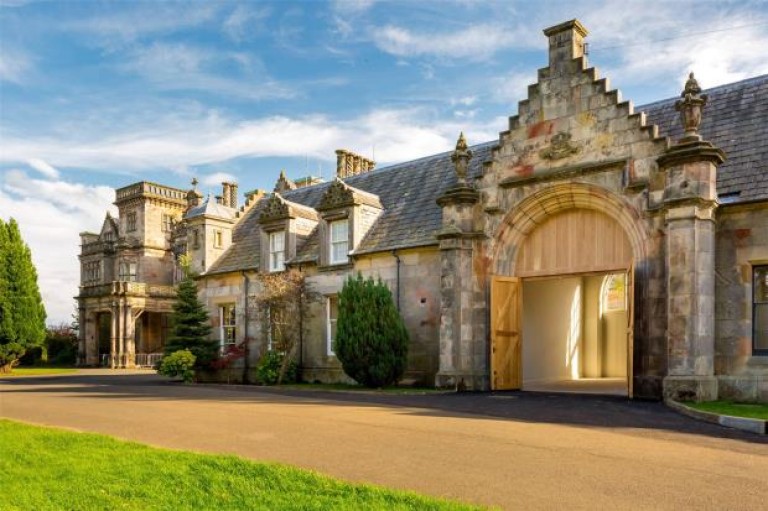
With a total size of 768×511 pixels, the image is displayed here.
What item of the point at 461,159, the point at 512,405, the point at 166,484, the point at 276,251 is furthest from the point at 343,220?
the point at 166,484

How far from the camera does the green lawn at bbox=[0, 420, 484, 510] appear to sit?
20.1 ft

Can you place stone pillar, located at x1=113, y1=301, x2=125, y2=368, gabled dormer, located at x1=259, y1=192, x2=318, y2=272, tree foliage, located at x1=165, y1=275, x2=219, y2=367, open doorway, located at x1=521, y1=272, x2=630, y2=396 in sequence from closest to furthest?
open doorway, located at x1=521, y1=272, x2=630, y2=396
gabled dormer, located at x1=259, y1=192, x2=318, y2=272
tree foliage, located at x1=165, y1=275, x2=219, y2=367
stone pillar, located at x1=113, y1=301, x2=125, y2=368

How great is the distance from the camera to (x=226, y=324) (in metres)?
26.2

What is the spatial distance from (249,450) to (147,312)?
4202cm

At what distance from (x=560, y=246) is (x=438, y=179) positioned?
6.27 meters

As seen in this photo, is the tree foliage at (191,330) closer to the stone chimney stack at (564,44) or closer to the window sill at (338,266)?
the window sill at (338,266)

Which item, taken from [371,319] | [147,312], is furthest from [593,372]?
[147,312]

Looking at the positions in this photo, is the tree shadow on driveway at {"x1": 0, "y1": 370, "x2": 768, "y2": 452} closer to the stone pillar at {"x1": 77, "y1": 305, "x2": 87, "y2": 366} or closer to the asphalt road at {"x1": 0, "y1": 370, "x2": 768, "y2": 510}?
the asphalt road at {"x1": 0, "y1": 370, "x2": 768, "y2": 510}

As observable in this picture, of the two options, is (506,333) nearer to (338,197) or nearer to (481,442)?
(338,197)

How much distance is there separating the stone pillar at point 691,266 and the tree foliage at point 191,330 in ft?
54.4

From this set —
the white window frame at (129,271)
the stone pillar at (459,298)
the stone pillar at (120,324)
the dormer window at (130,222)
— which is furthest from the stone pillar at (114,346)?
the stone pillar at (459,298)

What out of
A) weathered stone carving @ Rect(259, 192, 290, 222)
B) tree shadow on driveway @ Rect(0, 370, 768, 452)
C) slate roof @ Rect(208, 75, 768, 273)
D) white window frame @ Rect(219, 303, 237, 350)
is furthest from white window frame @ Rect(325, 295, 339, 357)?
white window frame @ Rect(219, 303, 237, 350)

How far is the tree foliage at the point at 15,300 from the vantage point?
1298 inches

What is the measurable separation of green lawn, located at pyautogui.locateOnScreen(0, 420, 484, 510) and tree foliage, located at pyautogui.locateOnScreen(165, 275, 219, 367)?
16.1 meters
